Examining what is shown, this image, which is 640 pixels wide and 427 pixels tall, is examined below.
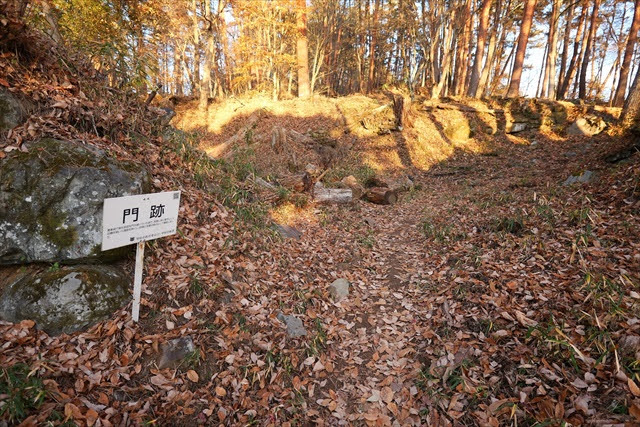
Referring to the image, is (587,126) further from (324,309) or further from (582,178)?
(324,309)

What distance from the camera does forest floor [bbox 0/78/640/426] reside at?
2752mm

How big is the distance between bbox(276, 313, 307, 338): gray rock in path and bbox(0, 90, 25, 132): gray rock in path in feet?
14.4

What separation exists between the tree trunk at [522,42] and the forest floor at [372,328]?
11405 mm

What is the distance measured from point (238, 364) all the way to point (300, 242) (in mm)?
3428

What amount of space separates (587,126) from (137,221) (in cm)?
1824

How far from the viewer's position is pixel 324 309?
15.6ft

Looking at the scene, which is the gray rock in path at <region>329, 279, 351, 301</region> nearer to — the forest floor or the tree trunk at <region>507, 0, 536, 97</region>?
the forest floor

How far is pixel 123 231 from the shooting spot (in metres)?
3.00

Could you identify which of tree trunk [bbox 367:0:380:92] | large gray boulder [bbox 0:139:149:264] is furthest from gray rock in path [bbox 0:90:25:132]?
tree trunk [bbox 367:0:380:92]

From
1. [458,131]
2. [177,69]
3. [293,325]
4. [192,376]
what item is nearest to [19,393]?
[192,376]

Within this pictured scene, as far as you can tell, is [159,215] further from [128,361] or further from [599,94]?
[599,94]

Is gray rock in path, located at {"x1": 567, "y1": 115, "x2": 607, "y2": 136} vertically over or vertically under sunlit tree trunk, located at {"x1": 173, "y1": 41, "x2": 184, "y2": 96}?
under

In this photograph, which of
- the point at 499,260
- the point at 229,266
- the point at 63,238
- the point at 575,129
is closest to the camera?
the point at 63,238

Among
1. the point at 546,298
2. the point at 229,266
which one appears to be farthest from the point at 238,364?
the point at 546,298
